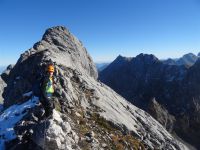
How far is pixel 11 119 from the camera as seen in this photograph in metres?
30.3

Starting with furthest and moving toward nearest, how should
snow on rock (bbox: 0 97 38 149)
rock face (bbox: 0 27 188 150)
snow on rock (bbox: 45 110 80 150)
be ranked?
snow on rock (bbox: 0 97 38 149)
rock face (bbox: 0 27 188 150)
snow on rock (bbox: 45 110 80 150)

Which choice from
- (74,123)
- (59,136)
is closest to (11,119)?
(74,123)

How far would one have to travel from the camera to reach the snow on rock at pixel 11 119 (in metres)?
27.5

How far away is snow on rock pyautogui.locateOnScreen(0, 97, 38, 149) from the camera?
27.5 meters

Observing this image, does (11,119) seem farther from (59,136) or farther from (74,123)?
(59,136)

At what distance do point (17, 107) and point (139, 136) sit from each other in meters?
14.6

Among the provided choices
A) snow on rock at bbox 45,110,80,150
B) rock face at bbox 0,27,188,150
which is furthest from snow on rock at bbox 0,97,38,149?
snow on rock at bbox 45,110,80,150

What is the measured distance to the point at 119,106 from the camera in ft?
152

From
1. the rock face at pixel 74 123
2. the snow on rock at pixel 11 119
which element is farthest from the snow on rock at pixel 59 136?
the snow on rock at pixel 11 119

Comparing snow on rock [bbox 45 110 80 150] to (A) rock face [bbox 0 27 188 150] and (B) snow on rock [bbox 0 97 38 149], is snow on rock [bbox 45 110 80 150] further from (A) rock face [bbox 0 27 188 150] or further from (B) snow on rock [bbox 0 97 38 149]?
(B) snow on rock [bbox 0 97 38 149]

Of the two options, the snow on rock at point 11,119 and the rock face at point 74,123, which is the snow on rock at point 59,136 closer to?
the rock face at point 74,123

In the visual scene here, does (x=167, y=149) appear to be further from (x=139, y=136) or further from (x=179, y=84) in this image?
(x=179, y=84)

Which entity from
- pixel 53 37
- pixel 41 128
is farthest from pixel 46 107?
pixel 53 37

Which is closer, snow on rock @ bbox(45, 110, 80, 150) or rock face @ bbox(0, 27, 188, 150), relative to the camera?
snow on rock @ bbox(45, 110, 80, 150)
